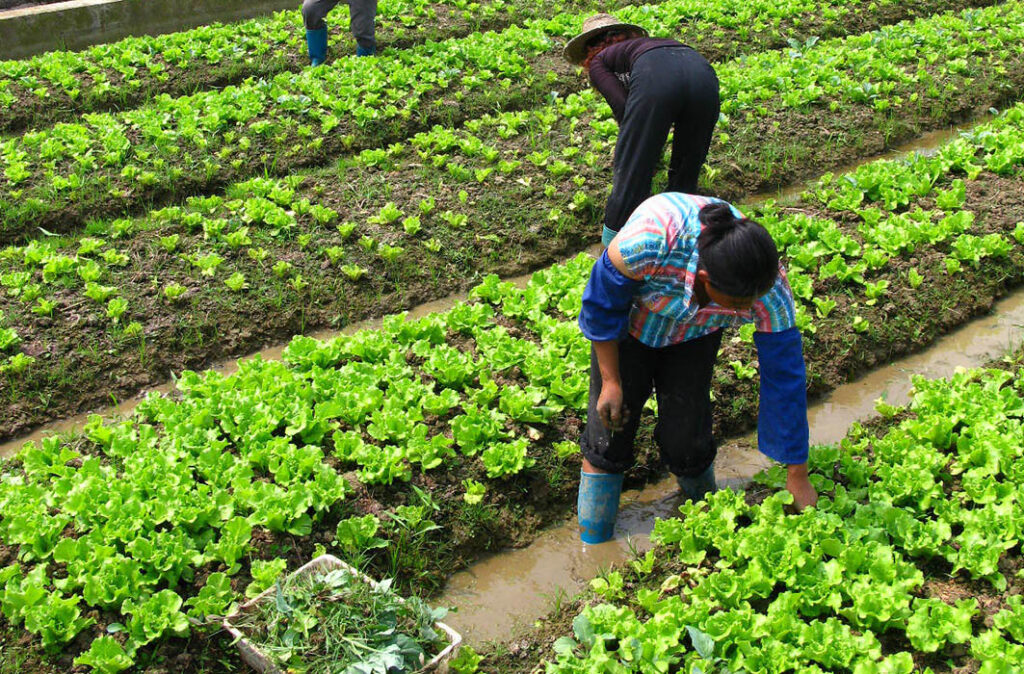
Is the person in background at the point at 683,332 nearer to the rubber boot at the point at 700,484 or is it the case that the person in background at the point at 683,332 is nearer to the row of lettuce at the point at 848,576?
the rubber boot at the point at 700,484

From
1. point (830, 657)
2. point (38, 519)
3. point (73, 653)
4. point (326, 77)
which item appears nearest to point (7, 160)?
point (326, 77)

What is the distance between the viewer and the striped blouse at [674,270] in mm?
3166

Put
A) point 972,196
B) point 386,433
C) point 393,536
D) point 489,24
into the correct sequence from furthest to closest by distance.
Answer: point 489,24 < point 972,196 < point 386,433 < point 393,536

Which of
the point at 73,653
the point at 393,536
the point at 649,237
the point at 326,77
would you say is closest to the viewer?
the point at 649,237

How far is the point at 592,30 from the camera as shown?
5164 mm

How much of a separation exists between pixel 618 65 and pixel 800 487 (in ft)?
8.33

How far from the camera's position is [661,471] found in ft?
15.2

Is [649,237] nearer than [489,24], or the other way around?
A: [649,237]

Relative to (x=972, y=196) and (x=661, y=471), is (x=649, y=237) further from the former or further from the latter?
(x=972, y=196)

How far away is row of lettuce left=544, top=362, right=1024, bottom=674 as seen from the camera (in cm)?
325

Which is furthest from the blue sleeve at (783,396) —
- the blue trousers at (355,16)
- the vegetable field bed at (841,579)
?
the blue trousers at (355,16)

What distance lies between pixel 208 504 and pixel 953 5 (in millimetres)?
11041

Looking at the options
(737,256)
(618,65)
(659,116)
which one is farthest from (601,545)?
(618,65)

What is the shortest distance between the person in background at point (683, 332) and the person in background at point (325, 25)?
6427mm
